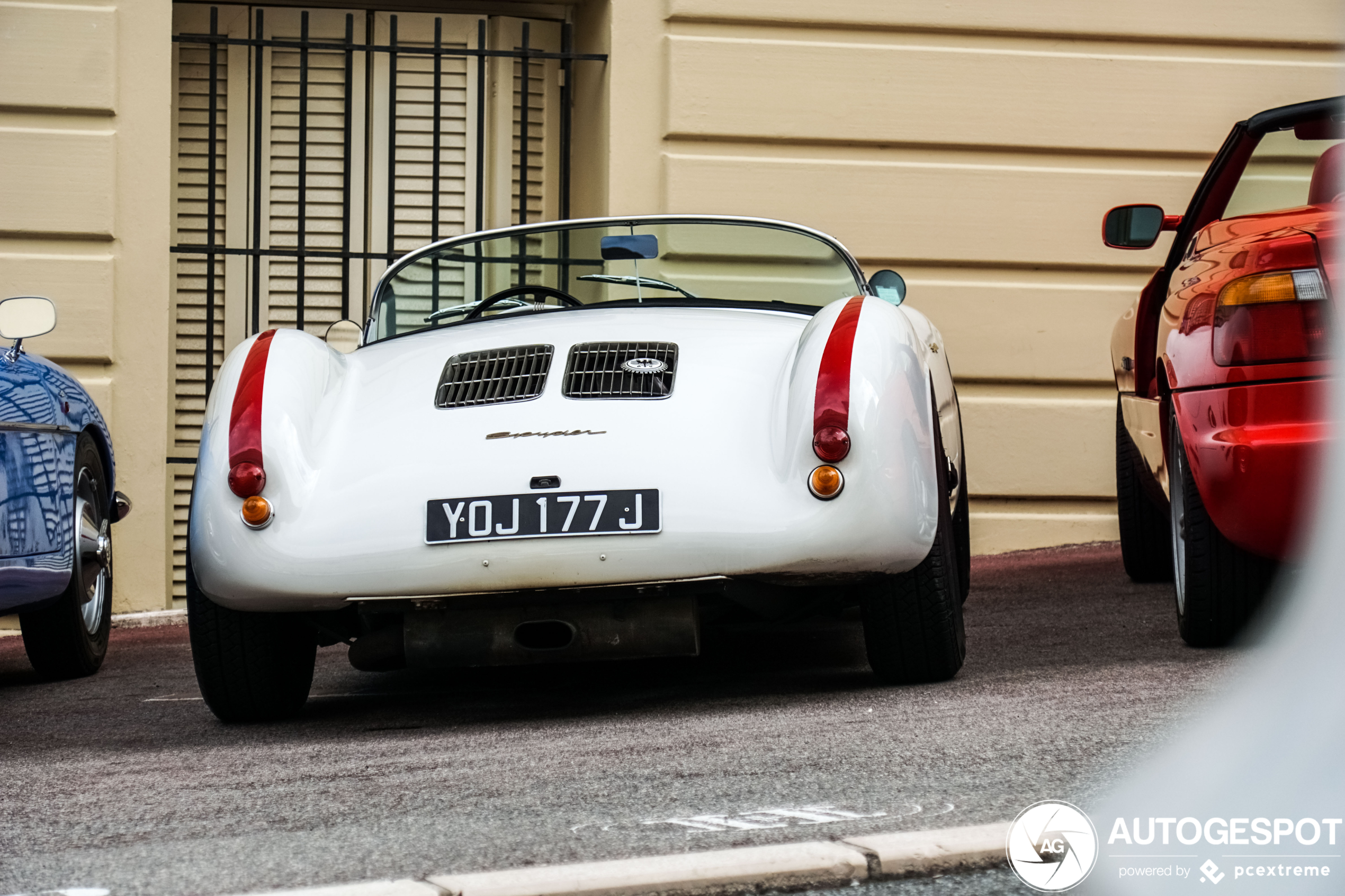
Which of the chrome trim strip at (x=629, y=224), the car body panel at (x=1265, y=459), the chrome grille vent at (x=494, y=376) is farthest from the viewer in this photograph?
the chrome trim strip at (x=629, y=224)

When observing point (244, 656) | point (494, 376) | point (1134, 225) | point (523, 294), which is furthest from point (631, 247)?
point (244, 656)

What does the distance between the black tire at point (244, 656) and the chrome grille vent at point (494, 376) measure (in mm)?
668

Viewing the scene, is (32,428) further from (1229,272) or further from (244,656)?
(1229,272)

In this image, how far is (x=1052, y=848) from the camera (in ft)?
7.00

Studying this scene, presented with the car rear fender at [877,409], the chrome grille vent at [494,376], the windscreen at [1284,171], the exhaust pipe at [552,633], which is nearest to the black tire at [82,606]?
the chrome grille vent at [494,376]

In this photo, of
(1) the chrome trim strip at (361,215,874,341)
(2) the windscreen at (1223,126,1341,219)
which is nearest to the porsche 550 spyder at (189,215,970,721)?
(1) the chrome trim strip at (361,215,874,341)

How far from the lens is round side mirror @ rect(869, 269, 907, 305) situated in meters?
5.04

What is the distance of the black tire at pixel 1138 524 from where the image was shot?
560 centimetres

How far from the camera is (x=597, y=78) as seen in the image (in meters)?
8.02

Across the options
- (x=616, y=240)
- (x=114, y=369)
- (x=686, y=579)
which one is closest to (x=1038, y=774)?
(x=686, y=579)

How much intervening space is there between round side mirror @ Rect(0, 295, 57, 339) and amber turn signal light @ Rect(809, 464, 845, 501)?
2.61m

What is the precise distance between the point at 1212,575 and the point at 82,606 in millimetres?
3606

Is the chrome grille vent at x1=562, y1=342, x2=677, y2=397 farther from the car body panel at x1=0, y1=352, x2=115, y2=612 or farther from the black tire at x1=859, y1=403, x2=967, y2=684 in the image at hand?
the car body panel at x1=0, y1=352, x2=115, y2=612

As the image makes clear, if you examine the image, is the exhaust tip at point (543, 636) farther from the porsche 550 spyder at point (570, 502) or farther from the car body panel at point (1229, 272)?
the car body panel at point (1229, 272)
